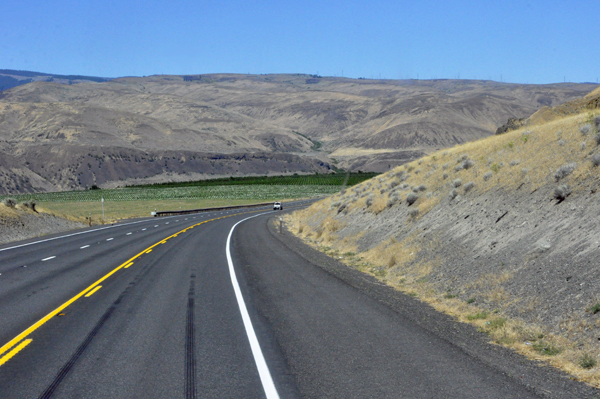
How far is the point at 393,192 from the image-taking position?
24.9 m

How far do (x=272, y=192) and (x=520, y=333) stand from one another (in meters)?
99.8

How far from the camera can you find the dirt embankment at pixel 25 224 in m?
27.8

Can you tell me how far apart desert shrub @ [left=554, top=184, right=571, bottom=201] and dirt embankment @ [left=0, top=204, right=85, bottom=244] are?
25129mm

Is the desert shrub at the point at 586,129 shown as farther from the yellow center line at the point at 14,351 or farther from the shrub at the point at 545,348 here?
the yellow center line at the point at 14,351

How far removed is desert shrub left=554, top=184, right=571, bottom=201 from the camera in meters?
12.4

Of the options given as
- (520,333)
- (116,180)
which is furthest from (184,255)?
(116,180)

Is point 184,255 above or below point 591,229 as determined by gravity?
below

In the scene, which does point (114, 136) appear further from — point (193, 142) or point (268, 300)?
point (268, 300)

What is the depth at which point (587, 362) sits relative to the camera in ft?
21.7

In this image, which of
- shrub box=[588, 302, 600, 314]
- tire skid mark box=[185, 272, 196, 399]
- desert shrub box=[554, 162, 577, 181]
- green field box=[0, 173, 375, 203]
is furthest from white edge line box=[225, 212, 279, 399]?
green field box=[0, 173, 375, 203]

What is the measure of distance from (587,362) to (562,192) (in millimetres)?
6784

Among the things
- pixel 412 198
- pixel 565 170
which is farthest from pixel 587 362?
pixel 412 198

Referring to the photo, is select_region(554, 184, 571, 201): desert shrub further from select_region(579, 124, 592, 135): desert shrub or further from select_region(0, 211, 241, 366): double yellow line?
select_region(0, 211, 241, 366): double yellow line

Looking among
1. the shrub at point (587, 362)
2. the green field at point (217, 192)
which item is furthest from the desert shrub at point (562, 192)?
the green field at point (217, 192)
